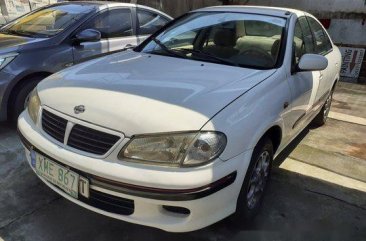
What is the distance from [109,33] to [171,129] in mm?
Answer: 3098

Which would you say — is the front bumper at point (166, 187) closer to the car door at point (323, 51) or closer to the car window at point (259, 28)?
the car window at point (259, 28)

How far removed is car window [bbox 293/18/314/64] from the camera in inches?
130

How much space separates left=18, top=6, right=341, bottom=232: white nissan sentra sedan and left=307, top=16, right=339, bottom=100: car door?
2.68 ft

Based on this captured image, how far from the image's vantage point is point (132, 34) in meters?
5.08

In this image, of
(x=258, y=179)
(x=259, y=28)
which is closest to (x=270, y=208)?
(x=258, y=179)

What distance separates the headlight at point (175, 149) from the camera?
2.05 meters

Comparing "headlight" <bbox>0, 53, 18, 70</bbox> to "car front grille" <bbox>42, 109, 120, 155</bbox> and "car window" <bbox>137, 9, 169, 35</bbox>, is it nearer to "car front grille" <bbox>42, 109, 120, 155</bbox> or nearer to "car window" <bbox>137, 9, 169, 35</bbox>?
"car front grille" <bbox>42, 109, 120, 155</bbox>

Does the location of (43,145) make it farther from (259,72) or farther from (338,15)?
(338,15)

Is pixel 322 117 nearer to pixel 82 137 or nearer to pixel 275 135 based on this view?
pixel 275 135

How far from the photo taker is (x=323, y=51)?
167 inches

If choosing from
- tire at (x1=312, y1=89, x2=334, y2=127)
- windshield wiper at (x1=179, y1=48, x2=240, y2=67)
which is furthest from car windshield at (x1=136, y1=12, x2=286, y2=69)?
tire at (x1=312, y1=89, x2=334, y2=127)

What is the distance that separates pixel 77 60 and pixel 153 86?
221cm

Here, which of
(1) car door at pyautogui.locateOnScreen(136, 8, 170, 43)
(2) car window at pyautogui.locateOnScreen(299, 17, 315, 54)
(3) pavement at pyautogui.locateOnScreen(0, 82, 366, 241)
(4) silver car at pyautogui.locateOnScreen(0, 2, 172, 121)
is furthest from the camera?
(1) car door at pyautogui.locateOnScreen(136, 8, 170, 43)

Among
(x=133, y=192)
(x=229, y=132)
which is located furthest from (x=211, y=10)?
(x=133, y=192)
